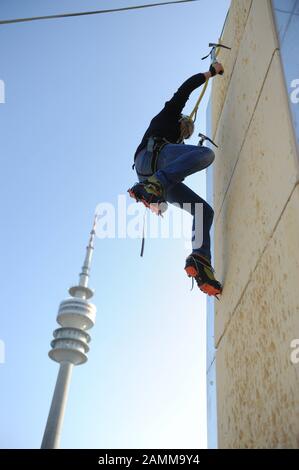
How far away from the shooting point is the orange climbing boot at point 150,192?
3633 millimetres

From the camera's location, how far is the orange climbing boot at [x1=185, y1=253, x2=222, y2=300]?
11.0ft

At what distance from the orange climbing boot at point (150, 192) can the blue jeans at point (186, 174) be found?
0.06m

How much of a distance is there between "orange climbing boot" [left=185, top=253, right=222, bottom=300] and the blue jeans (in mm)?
68

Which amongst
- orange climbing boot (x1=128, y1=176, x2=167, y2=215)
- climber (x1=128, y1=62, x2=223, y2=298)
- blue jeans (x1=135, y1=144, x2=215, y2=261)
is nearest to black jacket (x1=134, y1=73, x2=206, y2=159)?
climber (x1=128, y1=62, x2=223, y2=298)

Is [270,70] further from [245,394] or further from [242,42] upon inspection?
[245,394]

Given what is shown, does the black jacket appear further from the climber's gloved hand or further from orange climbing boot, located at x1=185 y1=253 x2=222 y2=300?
orange climbing boot, located at x1=185 y1=253 x2=222 y2=300

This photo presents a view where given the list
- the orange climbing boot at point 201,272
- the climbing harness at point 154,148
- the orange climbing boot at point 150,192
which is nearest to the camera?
the orange climbing boot at point 201,272

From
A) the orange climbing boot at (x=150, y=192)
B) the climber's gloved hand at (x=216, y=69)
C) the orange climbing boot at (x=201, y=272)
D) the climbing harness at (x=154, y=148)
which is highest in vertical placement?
the climber's gloved hand at (x=216, y=69)

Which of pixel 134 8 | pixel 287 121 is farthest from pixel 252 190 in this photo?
pixel 134 8

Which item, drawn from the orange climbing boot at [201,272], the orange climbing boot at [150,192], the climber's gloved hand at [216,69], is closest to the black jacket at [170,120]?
the climber's gloved hand at [216,69]

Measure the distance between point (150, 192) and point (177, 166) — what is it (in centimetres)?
33

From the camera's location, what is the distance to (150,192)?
3629 mm

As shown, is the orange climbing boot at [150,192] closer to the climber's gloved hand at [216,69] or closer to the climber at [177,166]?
the climber at [177,166]
